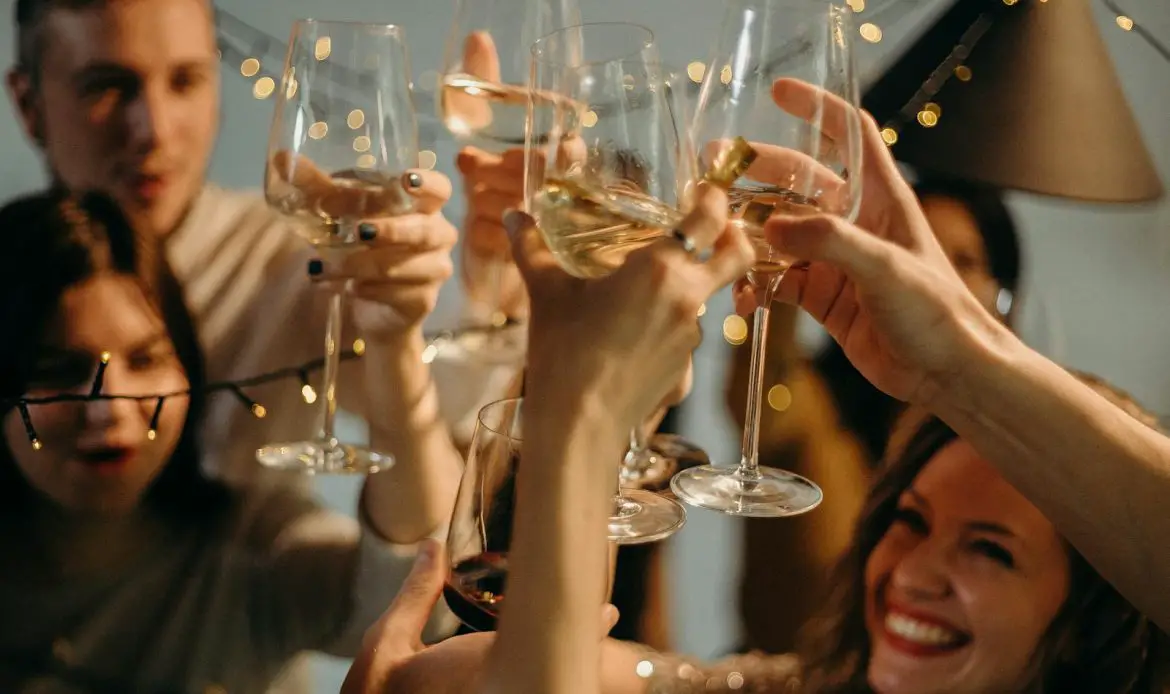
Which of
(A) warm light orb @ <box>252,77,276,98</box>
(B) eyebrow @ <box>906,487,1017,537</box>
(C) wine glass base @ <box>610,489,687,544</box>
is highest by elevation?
(A) warm light orb @ <box>252,77,276,98</box>

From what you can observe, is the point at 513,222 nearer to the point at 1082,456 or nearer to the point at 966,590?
the point at 1082,456

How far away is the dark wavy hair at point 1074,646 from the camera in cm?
99

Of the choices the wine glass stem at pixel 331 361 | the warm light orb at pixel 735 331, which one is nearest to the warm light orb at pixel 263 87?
the wine glass stem at pixel 331 361

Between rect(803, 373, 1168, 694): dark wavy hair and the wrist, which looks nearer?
the wrist

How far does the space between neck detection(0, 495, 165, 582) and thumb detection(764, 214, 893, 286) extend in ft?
2.37

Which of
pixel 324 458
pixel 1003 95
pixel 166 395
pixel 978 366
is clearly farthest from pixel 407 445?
pixel 1003 95

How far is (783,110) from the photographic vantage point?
71 centimetres

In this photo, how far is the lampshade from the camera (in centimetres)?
120

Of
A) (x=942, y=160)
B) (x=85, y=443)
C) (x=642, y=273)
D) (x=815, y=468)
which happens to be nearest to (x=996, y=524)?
(x=815, y=468)

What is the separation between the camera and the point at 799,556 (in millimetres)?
1066

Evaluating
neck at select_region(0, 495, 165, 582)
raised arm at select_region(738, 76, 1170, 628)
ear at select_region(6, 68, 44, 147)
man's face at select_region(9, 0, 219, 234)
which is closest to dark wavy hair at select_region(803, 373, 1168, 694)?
raised arm at select_region(738, 76, 1170, 628)

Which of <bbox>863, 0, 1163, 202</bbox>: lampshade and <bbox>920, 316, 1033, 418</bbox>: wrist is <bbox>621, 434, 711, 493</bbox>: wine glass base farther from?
<bbox>863, 0, 1163, 202</bbox>: lampshade

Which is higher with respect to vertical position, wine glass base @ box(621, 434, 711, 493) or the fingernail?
the fingernail

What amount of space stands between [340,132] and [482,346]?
368 millimetres
